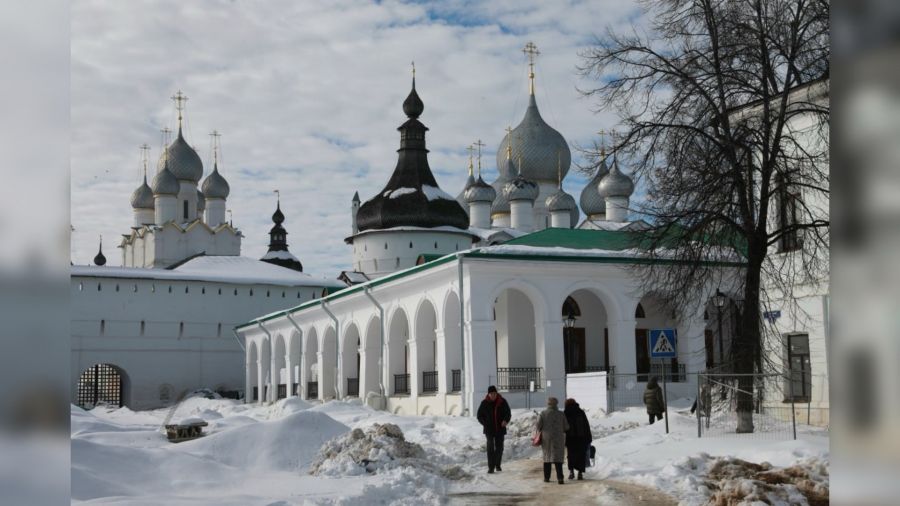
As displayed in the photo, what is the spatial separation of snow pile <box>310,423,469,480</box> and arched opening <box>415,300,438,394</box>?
42.7 ft

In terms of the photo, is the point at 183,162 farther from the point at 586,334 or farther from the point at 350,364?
the point at 586,334

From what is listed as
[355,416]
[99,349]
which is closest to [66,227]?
[355,416]

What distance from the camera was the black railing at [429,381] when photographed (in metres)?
30.5

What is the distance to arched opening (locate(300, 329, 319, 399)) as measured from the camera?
139 feet

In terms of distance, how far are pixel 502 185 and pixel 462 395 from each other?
40.3 metres

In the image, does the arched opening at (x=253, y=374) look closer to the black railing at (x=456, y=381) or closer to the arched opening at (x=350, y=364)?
the arched opening at (x=350, y=364)

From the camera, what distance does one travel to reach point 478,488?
1352 cm

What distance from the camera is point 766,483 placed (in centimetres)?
1059

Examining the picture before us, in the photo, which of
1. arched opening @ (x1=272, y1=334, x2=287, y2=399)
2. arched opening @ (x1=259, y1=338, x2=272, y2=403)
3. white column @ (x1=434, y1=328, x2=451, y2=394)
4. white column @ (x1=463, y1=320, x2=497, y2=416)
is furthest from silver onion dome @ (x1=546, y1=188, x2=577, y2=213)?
white column @ (x1=463, y1=320, x2=497, y2=416)

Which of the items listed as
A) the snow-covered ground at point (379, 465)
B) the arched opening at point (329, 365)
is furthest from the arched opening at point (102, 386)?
the snow-covered ground at point (379, 465)

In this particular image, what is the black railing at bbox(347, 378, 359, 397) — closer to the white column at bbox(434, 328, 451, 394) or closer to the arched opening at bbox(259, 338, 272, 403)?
the white column at bbox(434, 328, 451, 394)

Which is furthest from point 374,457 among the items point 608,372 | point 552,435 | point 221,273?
point 221,273

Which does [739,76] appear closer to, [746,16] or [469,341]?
[746,16]

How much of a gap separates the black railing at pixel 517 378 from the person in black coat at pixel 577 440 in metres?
12.9
